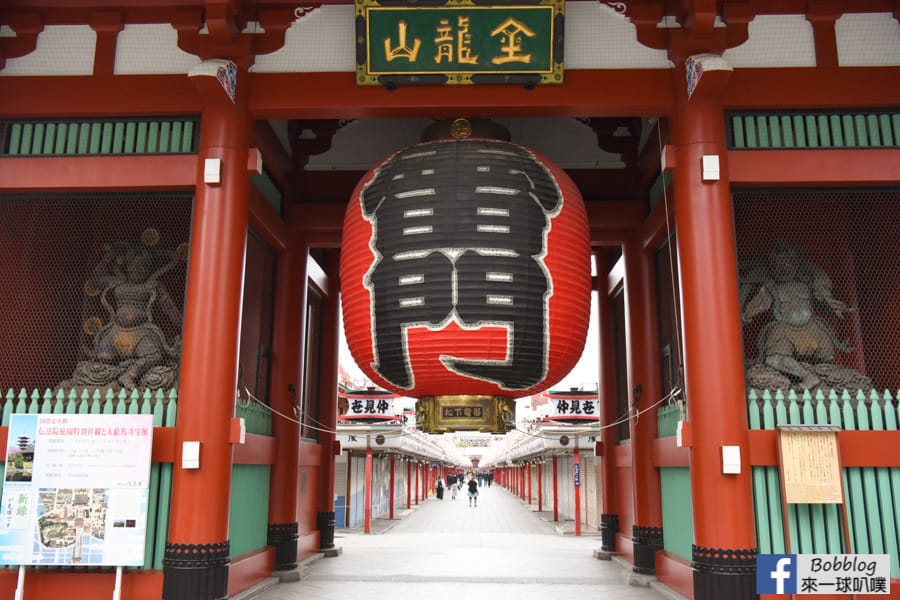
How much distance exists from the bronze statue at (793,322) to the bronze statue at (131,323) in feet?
22.7

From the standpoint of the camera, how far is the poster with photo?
716 centimetres

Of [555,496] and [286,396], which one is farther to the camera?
[555,496]

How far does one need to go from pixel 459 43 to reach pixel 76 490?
6163 mm

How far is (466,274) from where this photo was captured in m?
6.25

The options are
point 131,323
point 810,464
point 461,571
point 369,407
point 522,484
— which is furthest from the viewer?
point 522,484

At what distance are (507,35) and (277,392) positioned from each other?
6.43 meters

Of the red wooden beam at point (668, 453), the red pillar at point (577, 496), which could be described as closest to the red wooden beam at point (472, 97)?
the red wooden beam at point (668, 453)

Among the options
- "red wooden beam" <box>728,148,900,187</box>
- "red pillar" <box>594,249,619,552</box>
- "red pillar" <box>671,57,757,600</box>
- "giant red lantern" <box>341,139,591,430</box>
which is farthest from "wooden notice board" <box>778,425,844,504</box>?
"red pillar" <box>594,249,619,552</box>

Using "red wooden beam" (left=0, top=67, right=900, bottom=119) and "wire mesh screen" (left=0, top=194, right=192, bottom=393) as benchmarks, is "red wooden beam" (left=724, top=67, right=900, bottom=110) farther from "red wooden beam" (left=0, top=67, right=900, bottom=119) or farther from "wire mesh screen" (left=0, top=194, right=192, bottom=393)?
"wire mesh screen" (left=0, top=194, right=192, bottom=393)

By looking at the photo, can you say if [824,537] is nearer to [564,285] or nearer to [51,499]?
[564,285]

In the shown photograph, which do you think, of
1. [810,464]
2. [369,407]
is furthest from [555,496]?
[810,464]

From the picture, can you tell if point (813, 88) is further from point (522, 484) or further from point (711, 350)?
point (522, 484)

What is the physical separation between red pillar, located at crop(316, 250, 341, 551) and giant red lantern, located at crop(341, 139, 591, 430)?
24.3 feet

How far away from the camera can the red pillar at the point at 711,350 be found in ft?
22.7
